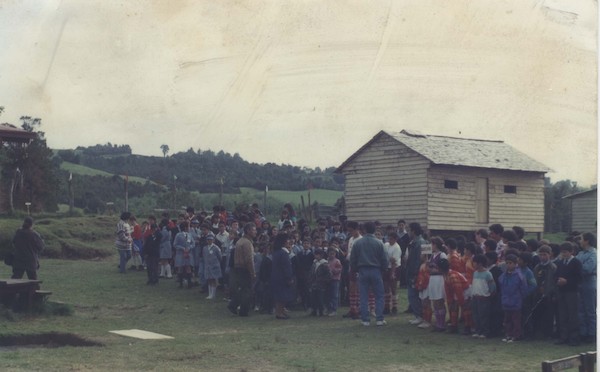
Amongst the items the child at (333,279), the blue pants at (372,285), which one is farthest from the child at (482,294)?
the child at (333,279)

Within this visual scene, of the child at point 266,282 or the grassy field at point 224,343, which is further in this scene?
the child at point 266,282

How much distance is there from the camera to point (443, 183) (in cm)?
3072

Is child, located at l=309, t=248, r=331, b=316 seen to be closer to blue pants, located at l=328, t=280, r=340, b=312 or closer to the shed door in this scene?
blue pants, located at l=328, t=280, r=340, b=312

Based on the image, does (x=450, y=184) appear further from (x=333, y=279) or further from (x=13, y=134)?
(x=13, y=134)

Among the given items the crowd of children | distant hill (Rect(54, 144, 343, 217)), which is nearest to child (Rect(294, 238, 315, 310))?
the crowd of children

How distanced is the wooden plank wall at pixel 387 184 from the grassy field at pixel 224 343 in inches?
408

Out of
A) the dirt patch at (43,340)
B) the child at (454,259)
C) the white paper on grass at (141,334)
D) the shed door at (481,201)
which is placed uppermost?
the shed door at (481,201)

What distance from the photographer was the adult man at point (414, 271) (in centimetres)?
1549

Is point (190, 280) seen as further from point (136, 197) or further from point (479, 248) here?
point (136, 197)

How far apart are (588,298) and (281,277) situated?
21.4 ft

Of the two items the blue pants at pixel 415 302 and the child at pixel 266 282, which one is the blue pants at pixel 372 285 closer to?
the blue pants at pixel 415 302

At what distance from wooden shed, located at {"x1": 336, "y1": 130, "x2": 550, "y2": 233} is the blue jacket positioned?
16.5 metres

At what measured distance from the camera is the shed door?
31.9 m

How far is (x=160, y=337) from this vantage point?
1388 centimetres
